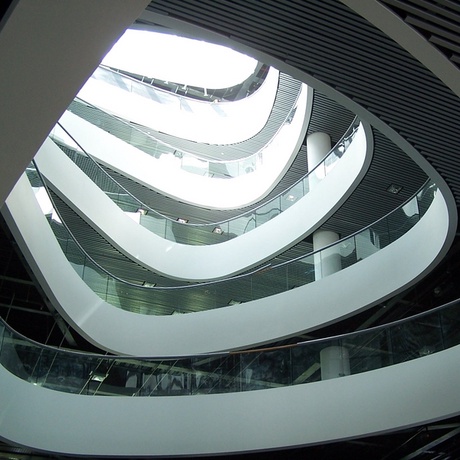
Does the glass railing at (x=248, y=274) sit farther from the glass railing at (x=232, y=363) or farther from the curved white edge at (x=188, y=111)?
the curved white edge at (x=188, y=111)

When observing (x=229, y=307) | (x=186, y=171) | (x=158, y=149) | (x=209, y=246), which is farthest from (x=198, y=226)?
(x=229, y=307)

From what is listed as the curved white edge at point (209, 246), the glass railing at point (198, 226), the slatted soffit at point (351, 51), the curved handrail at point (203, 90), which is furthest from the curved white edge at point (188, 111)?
the slatted soffit at point (351, 51)

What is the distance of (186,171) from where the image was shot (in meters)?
16.0

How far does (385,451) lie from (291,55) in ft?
21.7

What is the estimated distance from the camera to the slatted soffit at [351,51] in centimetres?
454

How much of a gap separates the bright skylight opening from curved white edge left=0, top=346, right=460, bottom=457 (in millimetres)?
13173

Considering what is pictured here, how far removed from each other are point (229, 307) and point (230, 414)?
9.43ft

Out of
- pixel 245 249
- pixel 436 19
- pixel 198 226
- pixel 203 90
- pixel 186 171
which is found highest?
pixel 203 90

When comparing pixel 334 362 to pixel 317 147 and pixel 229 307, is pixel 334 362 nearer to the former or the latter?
pixel 229 307

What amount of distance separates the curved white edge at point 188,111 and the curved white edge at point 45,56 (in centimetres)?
1360

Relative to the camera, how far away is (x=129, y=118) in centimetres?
1719

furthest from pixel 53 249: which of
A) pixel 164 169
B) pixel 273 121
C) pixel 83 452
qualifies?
pixel 273 121

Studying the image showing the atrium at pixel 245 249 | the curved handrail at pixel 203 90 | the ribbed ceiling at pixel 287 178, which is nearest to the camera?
the atrium at pixel 245 249

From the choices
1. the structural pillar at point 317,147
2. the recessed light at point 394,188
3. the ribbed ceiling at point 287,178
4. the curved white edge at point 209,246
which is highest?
the ribbed ceiling at point 287,178
